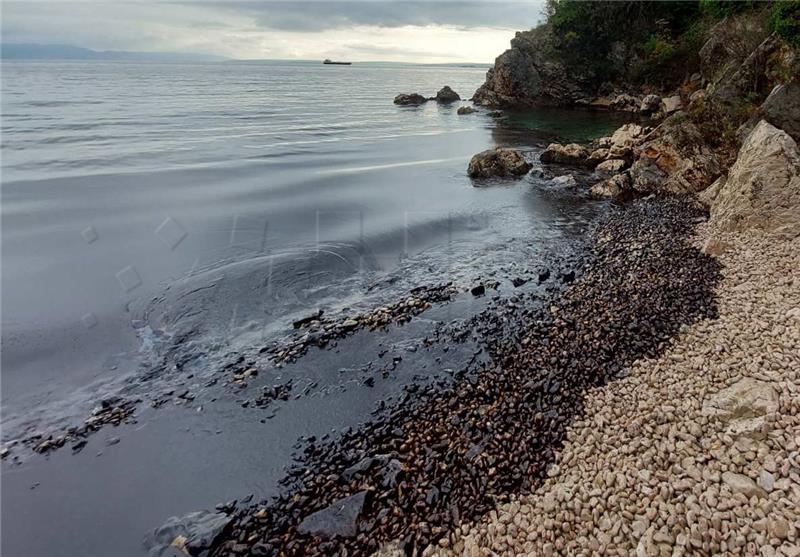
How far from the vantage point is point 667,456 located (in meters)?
7.29

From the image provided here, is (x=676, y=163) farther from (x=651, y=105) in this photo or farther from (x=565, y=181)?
(x=651, y=105)

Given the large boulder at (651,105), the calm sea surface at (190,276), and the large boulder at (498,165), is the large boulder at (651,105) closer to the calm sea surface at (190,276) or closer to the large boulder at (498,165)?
the calm sea surface at (190,276)

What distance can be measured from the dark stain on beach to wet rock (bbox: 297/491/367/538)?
0.02 metres

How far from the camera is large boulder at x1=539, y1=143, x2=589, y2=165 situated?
1278 inches

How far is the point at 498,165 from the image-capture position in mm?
31000

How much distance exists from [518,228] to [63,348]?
1716 cm

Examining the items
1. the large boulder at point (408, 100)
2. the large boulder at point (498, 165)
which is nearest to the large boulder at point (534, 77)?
the large boulder at point (408, 100)

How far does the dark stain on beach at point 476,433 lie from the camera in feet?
23.7

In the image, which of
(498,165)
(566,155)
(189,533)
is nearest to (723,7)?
(566,155)

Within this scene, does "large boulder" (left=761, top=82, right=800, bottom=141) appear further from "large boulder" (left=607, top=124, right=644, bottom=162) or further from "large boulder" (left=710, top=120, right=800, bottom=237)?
"large boulder" (left=607, top=124, right=644, bottom=162)

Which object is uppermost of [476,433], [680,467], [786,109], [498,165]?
[786,109]

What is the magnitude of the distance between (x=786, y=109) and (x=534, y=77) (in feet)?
192

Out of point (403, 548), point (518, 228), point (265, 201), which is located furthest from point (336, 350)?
point (265, 201)

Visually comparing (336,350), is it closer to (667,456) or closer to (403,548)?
(403,548)
